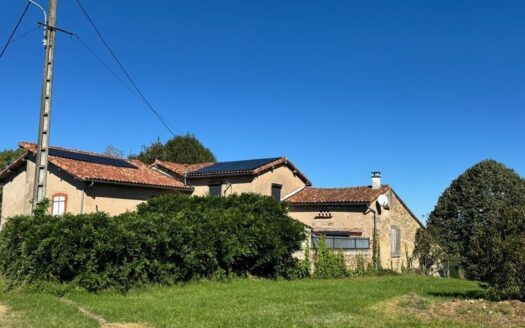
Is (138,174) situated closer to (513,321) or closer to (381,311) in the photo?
(381,311)

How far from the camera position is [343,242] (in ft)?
76.7

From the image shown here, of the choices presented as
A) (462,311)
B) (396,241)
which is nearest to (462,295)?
(462,311)

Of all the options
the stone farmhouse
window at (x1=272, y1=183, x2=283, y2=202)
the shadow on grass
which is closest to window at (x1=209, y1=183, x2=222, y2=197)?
the stone farmhouse

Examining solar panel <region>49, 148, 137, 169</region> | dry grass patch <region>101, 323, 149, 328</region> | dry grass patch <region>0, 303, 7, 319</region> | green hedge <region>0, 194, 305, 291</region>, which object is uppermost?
solar panel <region>49, 148, 137, 169</region>

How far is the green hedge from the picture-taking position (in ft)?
44.5

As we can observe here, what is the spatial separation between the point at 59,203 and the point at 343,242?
44.2 feet

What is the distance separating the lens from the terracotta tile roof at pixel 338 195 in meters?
28.0

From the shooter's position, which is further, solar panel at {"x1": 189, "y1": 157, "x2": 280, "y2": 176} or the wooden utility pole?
solar panel at {"x1": 189, "y1": 157, "x2": 280, "y2": 176}

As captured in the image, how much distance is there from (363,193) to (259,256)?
12266 millimetres

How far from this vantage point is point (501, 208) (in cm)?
1345

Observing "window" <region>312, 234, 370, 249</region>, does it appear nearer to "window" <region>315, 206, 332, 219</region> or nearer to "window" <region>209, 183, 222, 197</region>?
"window" <region>315, 206, 332, 219</region>

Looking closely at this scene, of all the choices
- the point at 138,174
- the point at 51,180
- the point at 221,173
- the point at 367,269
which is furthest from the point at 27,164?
the point at 367,269

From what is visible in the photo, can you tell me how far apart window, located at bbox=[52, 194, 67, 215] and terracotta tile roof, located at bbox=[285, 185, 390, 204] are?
12.7 m

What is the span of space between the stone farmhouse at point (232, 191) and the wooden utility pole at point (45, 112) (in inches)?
284
